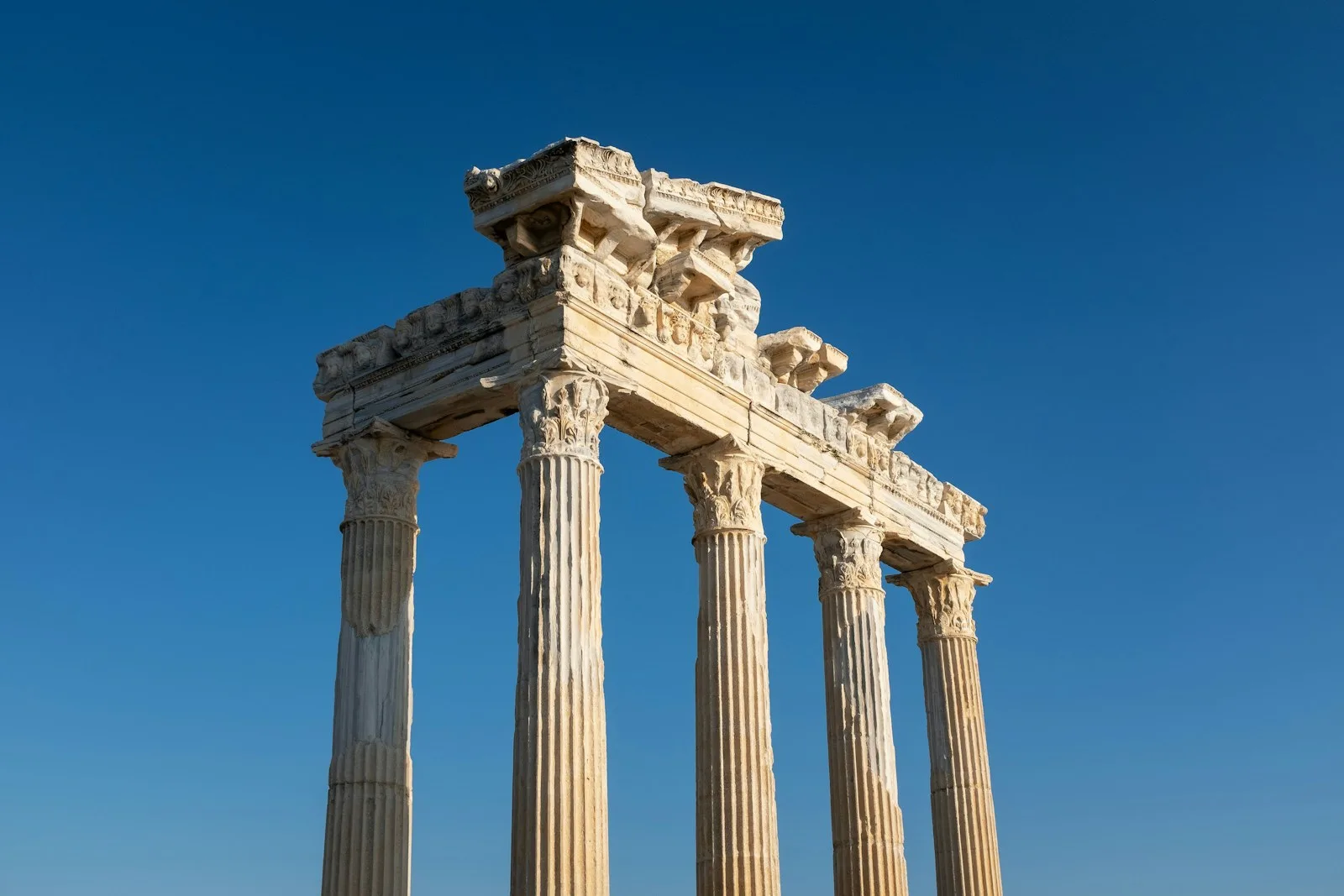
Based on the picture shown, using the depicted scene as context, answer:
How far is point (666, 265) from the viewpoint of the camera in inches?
1177

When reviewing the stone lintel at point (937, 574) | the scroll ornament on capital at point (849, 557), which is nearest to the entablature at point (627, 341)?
the scroll ornament on capital at point (849, 557)

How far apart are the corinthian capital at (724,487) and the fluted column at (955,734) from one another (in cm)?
874

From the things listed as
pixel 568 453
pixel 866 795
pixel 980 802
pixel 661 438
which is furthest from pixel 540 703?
pixel 980 802

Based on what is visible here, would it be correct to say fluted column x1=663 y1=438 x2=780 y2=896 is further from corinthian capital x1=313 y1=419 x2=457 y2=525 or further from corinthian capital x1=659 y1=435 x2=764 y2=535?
corinthian capital x1=313 y1=419 x2=457 y2=525

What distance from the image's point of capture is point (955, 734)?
3769 cm

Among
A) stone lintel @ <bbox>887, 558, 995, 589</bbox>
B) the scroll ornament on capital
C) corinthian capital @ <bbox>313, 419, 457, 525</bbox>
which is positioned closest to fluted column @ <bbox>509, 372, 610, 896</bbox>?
corinthian capital @ <bbox>313, 419, 457, 525</bbox>

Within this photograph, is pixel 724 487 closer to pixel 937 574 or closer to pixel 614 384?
pixel 614 384

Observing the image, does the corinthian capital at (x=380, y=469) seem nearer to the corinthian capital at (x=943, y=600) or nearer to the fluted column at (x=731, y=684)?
the fluted column at (x=731, y=684)

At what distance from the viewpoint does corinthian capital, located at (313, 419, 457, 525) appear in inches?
1177

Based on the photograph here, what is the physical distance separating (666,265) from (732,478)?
4.19 metres

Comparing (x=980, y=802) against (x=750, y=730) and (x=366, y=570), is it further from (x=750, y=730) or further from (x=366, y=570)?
(x=366, y=570)

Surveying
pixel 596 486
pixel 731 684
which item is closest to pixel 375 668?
pixel 596 486

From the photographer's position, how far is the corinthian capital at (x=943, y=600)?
38.5 metres

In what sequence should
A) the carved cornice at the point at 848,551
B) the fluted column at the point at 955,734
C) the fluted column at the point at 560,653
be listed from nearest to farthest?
the fluted column at the point at 560,653, the carved cornice at the point at 848,551, the fluted column at the point at 955,734
